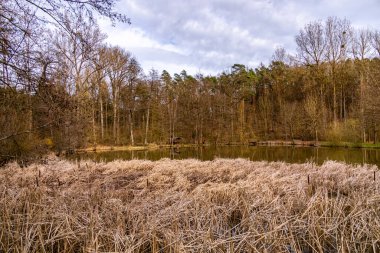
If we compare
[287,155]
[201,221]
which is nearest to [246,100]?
[287,155]

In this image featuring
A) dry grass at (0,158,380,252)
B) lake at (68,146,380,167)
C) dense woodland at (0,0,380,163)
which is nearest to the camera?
dry grass at (0,158,380,252)

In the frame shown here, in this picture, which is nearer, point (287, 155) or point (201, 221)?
point (201, 221)

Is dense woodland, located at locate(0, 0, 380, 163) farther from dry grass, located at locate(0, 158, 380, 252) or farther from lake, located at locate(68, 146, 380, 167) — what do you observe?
dry grass, located at locate(0, 158, 380, 252)

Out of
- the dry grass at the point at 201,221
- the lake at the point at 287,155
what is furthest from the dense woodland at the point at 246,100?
the dry grass at the point at 201,221

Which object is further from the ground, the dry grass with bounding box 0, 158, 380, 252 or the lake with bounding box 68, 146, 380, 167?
the dry grass with bounding box 0, 158, 380, 252

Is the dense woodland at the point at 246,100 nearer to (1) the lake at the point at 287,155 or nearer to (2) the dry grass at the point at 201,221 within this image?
(1) the lake at the point at 287,155

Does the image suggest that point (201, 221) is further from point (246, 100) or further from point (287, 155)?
point (246, 100)

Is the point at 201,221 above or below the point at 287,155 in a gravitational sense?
above

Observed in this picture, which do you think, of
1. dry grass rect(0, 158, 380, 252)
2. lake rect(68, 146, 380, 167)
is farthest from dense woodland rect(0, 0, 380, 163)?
dry grass rect(0, 158, 380, 252)

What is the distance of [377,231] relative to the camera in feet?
10.0

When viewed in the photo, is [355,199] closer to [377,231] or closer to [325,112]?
[377,231]

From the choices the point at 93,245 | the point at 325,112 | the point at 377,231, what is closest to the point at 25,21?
the point at 93,245

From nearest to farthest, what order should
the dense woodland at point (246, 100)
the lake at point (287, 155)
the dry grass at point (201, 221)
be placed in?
the dry grass at point (201, 221) → the lake at point (287, 155) → the dense woodland at point (246, 100)

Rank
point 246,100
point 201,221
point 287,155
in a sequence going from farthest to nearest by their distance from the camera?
point 246,100 < point 287,155 < point 201,221
